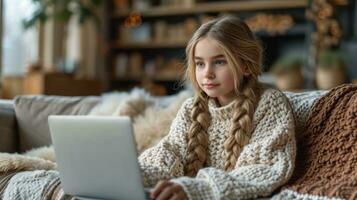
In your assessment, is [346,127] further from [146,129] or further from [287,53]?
[287,53]

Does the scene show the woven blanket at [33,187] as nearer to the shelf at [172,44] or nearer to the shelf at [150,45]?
the shelf at [172,44]

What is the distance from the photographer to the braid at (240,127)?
5.31 feet

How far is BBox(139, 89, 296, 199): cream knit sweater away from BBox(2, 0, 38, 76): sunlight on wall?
3.93 metres

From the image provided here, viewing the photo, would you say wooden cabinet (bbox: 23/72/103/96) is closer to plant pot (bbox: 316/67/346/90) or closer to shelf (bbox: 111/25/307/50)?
shelf (bbox: 111/25/307/50)

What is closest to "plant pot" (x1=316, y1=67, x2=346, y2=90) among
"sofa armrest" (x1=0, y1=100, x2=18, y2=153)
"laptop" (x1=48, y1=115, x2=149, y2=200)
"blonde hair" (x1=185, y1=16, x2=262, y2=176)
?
"sofa armrest" (x1=0, y1=100, x2=18, y2=153)

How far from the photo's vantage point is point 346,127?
1.61 m

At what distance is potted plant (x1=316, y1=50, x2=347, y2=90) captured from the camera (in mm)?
4961

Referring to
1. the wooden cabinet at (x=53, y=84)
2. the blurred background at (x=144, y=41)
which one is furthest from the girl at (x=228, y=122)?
the wooden cabinet at (x=53, y=84)

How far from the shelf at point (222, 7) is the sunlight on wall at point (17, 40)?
3.47ft

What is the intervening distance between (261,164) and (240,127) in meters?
0.14

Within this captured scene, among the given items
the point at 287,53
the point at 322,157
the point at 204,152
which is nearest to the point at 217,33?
the point at 204,152

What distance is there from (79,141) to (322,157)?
64 centimetres

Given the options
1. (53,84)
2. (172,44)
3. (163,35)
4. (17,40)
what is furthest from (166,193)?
(163,35)

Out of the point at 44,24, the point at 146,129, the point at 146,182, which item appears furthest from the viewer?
the point at 44,24
